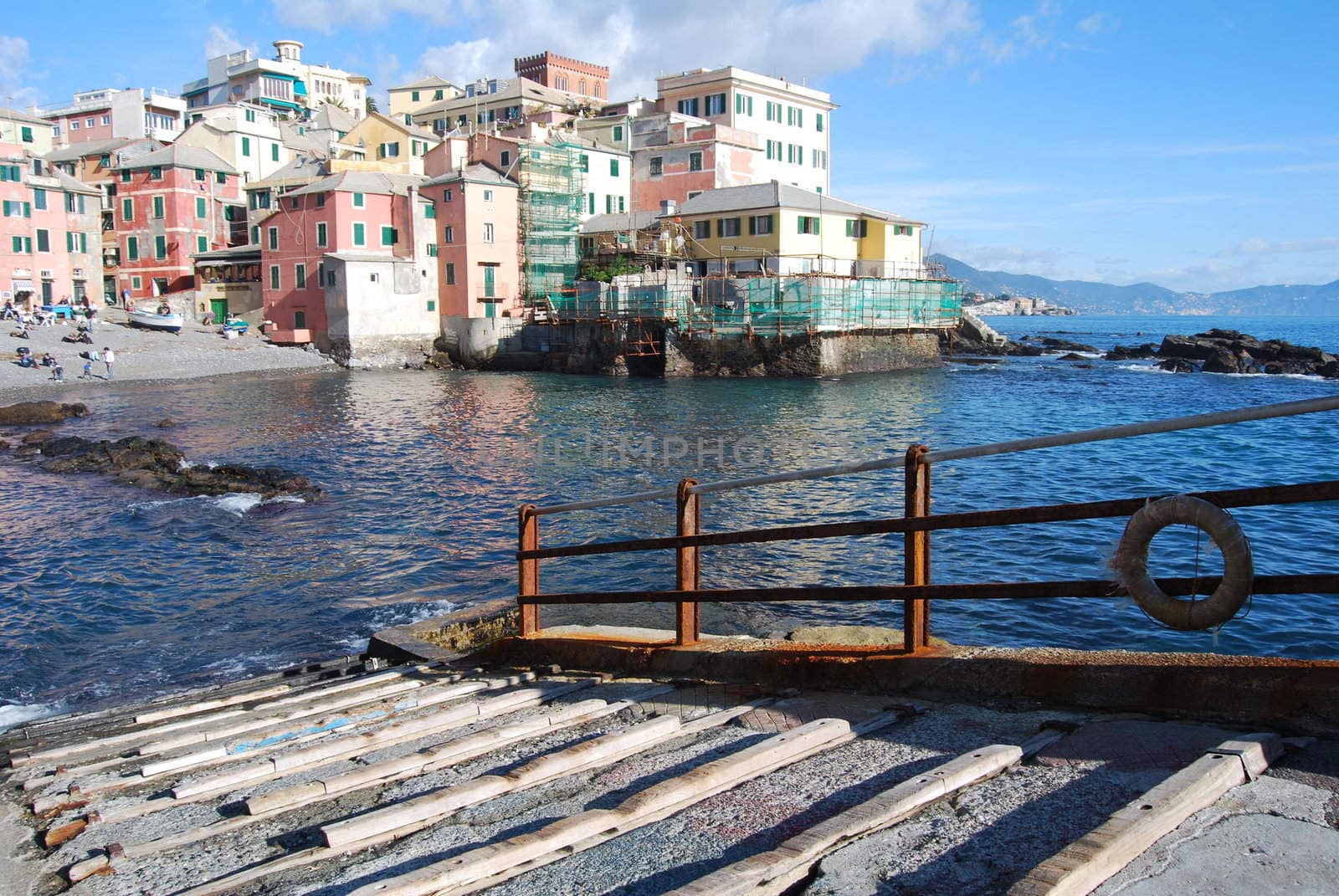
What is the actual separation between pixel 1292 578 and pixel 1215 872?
1499 millimetres

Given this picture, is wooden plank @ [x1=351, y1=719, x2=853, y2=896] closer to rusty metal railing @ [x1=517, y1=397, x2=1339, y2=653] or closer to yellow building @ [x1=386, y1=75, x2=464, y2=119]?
rusty metal railing @ [x1=517, y1=397, x2=1339, y2=653]

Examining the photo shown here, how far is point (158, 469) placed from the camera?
92.2 feet

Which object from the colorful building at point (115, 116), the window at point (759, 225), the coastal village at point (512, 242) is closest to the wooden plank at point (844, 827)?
the coastal village at point (512, 242)

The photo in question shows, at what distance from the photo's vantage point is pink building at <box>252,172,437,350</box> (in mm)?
65188

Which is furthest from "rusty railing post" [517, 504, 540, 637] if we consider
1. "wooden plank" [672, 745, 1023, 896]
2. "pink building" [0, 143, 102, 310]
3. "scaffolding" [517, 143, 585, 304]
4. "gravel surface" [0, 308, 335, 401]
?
"pink building" [0, 143, 102, 310]

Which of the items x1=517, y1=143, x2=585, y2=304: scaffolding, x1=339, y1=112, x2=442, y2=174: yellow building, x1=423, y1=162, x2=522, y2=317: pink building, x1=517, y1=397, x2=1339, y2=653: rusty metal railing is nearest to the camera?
x1=517, y1=397, x2=1339, y2=653: rusty metal railing

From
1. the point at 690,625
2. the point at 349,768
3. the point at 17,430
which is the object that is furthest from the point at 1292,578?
the point at 17,430

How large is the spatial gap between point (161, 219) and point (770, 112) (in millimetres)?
45299

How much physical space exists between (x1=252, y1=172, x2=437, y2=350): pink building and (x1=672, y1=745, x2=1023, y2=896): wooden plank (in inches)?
2522

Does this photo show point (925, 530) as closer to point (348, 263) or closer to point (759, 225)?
point (759, 225)

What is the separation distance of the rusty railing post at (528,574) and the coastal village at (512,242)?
5124 centimetres

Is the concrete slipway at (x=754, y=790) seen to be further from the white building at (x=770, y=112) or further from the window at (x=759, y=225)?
the white building at (x=770, y=112)

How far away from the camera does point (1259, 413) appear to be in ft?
14.1

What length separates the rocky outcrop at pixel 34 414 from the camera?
127ft
